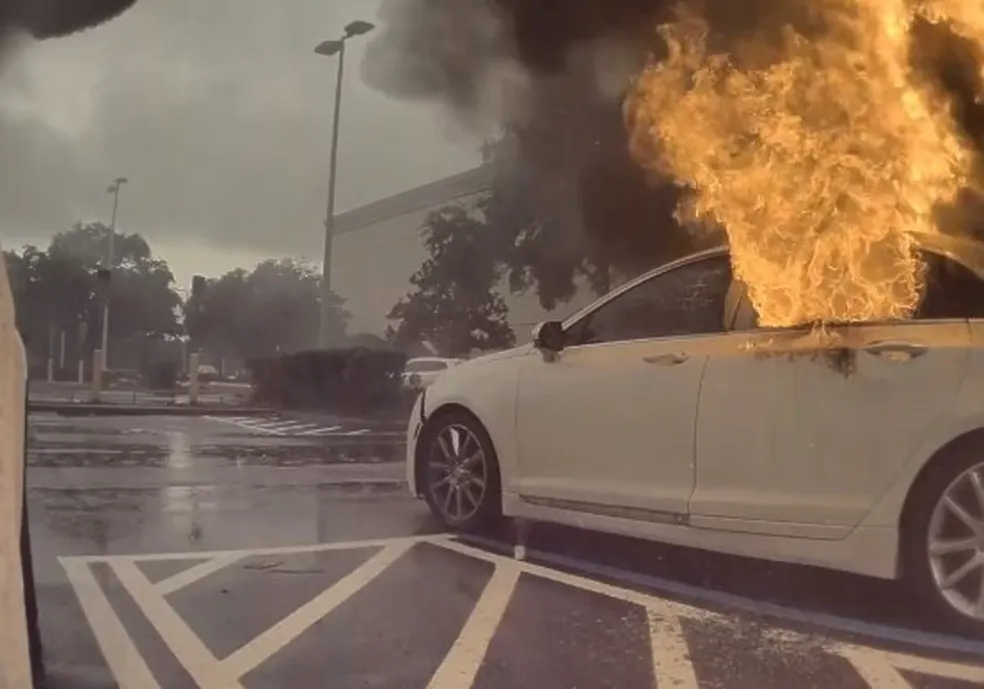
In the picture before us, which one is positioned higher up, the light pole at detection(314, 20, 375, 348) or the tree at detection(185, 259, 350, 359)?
the light pole at detection(314, 20, 375, 348)

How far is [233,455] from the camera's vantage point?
4051 millimetres

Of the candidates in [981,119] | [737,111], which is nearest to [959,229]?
[981,119]

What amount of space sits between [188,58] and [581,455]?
6.20ft

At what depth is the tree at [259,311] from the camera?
3535 mm

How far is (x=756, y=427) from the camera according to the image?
3242 mm

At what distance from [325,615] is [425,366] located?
4.25 feet

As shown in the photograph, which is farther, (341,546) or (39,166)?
(341,546)

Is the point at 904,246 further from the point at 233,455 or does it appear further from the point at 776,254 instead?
the point at 233,455

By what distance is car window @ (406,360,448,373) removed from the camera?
3.97 metres

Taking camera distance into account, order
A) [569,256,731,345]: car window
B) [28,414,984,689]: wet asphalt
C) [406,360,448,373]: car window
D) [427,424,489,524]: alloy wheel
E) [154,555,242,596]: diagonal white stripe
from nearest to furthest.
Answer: [28,414,984,689]: wet asphalt → [154,555,242,596]: diagonal white stripe → [569,256,731,345]: car window → [406,360,448,373]: car window → [427,424,489,524]: alloy wheel

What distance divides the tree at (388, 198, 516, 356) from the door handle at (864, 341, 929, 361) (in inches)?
52.2

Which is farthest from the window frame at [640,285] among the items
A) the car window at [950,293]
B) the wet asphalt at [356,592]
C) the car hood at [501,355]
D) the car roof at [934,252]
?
the wet asphalt at [356,592]

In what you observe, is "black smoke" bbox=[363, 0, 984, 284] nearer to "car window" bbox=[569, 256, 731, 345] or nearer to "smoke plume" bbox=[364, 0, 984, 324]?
"smoke plume" bbox=[364, 0, 984, 324]

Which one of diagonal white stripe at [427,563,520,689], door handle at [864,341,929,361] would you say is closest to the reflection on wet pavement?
diagonal white stripe at [427,563,520,689]
